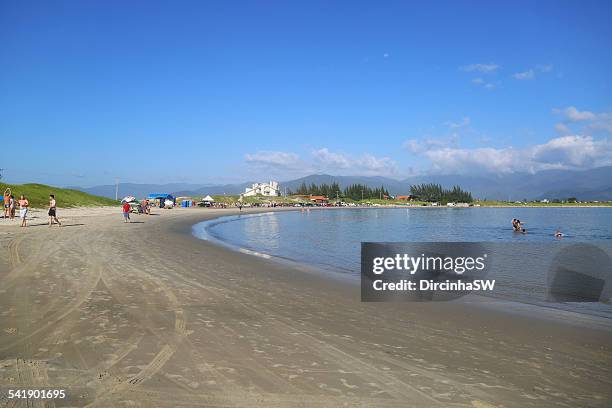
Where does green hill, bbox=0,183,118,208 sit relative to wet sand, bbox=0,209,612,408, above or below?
above

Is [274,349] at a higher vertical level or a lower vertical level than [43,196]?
lower

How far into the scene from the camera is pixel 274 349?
18.4 feet

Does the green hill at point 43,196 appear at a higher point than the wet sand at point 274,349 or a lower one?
higher

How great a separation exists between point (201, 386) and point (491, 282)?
11.1m

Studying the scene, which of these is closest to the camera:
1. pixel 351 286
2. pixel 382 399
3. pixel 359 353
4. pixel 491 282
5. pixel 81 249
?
pixel 382 399

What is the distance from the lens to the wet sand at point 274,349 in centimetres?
425

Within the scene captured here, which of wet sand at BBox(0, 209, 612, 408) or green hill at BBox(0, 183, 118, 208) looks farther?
green hill at BBox(0, 183, 118, 208)

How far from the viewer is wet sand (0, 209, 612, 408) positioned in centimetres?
425

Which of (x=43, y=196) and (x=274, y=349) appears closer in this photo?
(x=274, y=349)

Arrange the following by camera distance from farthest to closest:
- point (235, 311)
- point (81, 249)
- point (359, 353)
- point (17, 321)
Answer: point (81, 249)
point (235, 311)
point (17, 321)
point (359, 353)

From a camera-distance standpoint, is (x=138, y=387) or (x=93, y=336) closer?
(x=138, y=387)

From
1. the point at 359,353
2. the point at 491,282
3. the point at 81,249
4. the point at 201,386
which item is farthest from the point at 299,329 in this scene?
the point at 81,249

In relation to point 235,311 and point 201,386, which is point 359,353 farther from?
point 235,311

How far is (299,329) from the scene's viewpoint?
6688 millimetres
